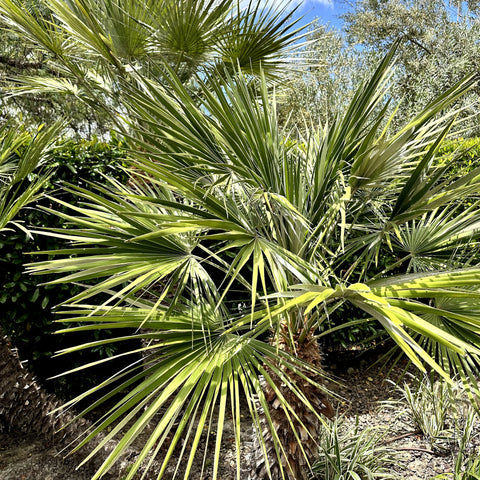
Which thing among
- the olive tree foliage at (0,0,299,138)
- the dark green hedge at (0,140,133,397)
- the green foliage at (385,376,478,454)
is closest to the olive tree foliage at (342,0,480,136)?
the olive tree foliage at (0,0,299,138)

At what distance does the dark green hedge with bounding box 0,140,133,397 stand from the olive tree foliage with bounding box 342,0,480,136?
744 centimetres

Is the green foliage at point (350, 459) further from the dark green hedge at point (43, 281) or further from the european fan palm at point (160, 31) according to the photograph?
the european fan palm at point (160, 31)

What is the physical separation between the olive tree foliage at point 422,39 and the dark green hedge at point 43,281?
7443 millimetres

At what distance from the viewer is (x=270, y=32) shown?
9.59 ft

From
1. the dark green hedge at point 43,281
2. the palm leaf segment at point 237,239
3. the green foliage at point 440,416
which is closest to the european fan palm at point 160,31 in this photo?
the dark green hedge at point 43,281

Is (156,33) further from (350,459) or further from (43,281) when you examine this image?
(350,459)

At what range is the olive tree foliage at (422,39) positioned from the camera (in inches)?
364

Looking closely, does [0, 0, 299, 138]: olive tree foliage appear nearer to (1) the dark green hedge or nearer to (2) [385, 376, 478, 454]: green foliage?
Answer: (1) the dark green hedge

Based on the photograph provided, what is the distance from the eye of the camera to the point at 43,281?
3.36 m

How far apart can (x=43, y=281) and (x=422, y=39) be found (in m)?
12.7

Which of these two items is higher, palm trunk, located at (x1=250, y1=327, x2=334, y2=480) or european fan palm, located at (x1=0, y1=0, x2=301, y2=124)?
european fan palm, located at (x1=0, y1=0, x2=301, y2=124)

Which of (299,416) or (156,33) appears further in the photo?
(156,33)

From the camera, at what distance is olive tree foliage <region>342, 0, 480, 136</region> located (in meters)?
9.25

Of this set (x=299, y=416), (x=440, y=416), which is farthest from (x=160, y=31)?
(x=440, y=416)
